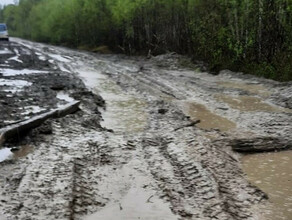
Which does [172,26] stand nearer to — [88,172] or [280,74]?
[280,74]

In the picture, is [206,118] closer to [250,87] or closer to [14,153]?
[14,153]

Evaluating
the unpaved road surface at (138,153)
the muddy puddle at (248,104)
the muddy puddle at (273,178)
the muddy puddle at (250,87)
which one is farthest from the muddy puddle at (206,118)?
the muddy puddle at (250,87)

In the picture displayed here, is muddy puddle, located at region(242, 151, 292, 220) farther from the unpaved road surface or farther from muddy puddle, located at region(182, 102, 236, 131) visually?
muddy puddle, located at region(182, 102, 236, 131)

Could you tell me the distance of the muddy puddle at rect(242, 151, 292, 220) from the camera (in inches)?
167

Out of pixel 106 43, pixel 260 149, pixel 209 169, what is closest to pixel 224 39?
pixel 260 149

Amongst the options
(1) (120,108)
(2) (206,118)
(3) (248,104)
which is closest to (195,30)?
(3) (248,104)

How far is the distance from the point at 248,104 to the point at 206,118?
2.38m

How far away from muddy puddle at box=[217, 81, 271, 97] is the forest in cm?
142

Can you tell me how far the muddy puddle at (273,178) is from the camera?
13.9 feet

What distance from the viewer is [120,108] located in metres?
9.96

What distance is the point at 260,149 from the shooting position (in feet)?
21.2

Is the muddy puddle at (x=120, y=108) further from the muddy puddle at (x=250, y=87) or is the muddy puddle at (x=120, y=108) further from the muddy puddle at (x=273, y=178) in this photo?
the muddy puddle at (x=250, y=87)

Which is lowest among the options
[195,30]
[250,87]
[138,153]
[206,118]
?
[250,87]

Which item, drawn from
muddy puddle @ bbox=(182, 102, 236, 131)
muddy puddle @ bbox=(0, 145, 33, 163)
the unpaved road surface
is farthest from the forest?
muddy puddle @ bbox=(0, 145, 33, 163)
